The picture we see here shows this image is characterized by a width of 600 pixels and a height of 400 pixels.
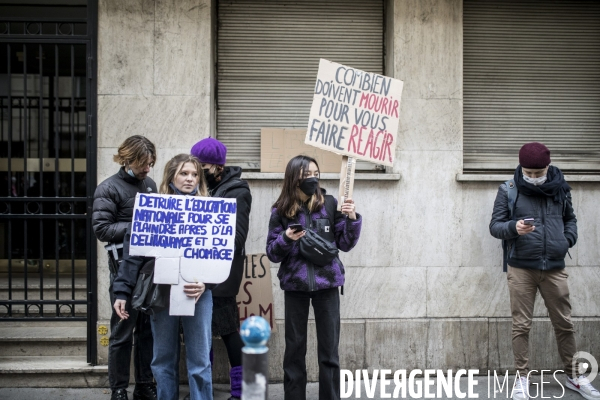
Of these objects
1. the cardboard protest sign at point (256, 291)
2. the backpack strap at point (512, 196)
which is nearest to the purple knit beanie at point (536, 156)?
the backpack strap at point (512, 196)

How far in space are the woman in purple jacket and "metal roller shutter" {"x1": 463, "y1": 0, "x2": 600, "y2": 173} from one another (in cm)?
239

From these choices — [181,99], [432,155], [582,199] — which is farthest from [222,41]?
[582,199]

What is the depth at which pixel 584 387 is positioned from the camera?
5.70 meters

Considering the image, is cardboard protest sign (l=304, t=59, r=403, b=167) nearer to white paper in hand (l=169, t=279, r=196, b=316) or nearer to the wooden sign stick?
the wooden sign stick

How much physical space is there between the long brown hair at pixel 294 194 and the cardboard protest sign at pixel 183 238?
0.58 m

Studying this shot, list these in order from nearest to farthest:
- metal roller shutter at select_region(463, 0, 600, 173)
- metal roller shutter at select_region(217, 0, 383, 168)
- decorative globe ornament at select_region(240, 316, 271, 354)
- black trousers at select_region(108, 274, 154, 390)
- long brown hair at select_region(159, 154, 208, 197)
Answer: decorative globe ornament at select_region(240, 316, 271, 354) < long brown hair at select_region(159, 154, 208, 197) < black trousers at select_region(108, 274, 154, 390) < metal roller shutter at select_region(217, 0, 383, 168) < metal roller shutter at select_region(463, 0, 600, 173)

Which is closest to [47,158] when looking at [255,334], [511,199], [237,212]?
[237,212]

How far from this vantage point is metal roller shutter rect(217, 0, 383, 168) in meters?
6.58

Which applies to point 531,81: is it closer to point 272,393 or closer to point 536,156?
point 536,156

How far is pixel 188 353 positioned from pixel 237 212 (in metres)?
1.18

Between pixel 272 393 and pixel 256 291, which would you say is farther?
pixel 256 291

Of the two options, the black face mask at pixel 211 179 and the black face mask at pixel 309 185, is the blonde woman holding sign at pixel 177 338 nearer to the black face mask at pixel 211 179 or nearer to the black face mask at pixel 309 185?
the black face mask at pixel 211 179

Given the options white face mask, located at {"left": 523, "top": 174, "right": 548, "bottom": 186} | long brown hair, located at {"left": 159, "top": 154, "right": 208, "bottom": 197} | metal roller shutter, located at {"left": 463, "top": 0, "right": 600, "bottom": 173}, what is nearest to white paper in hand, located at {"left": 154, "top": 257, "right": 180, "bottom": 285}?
long brown hair, located at {"left": 159, "top": 154, "right": 208, "bottom": 197}

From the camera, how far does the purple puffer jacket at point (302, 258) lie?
15.7ft
